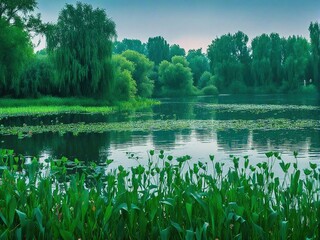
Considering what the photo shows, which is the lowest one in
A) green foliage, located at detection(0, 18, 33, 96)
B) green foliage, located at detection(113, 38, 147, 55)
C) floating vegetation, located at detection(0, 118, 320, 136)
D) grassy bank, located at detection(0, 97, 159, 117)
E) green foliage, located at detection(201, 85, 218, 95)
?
floating vegetation, located at detection(0, 118, 320, 136)

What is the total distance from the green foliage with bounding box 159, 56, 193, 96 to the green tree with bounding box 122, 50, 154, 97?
19.8m

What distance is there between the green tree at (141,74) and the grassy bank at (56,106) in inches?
692

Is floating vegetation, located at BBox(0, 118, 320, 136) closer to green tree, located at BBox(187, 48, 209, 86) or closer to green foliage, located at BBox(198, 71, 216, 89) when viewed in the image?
green foliage, located at BBox(198, 71, 216, 89)

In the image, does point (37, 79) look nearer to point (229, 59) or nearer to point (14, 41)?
point (14, 41)

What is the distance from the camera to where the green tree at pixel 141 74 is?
63.3m

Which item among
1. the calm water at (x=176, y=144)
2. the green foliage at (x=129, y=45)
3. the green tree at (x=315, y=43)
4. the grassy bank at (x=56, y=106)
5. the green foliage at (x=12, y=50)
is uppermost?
the green foliage at (x=129, y=45)

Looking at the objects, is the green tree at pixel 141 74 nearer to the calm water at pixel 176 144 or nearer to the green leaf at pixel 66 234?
the calm water at pixel 176 144

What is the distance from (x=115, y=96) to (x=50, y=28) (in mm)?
7990

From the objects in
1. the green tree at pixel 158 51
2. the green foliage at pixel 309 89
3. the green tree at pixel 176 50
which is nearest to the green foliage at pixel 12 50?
the green foliage at pixel 309 89

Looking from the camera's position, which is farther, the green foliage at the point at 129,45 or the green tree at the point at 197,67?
the green foliage at the point at 129,45

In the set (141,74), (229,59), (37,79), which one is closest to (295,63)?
(229,59)

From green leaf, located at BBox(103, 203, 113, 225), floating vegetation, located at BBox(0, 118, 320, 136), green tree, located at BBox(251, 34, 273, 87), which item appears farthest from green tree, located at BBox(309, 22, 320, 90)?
green leaf, located at BBox(103, 203, 113, 225)

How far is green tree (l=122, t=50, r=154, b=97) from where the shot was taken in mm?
63344

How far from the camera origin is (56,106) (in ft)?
136
